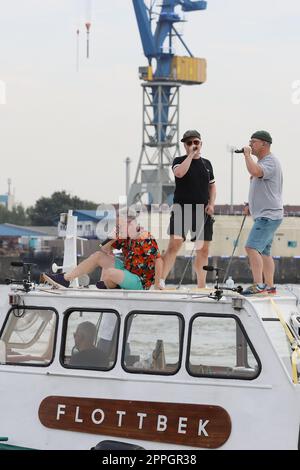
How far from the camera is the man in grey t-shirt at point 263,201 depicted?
41.6ft

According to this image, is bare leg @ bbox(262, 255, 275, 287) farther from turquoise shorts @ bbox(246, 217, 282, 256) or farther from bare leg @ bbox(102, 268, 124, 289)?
bare leg @ bbox(102, 268, 124, 289)

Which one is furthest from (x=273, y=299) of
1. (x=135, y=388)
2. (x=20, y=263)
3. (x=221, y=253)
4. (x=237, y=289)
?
(x=221, y=253)

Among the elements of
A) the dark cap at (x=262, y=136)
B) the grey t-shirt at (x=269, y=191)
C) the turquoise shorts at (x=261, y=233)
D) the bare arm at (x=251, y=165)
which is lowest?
the turquoise shorts at (x=261, y=233)

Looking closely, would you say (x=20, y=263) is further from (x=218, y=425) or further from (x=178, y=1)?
(x=178, y=1)

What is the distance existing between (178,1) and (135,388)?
104 m

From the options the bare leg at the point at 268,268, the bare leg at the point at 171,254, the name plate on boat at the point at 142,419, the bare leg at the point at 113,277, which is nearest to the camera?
the name plate on boat at the point at 142,419

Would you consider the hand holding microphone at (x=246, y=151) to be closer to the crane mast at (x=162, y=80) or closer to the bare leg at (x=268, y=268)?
the bare leg at (x=268, y=268)

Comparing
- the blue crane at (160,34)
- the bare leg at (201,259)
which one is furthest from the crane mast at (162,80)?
the bare leg at (201,259)

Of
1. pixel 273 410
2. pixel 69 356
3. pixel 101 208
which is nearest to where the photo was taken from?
pixel 273 410

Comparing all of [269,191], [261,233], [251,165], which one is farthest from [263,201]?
[251,165]

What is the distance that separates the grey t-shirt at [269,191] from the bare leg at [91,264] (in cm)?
164

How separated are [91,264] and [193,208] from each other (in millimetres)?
1514

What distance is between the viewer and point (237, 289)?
10.9 meters

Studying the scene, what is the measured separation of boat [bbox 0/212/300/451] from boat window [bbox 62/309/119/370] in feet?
0.04
